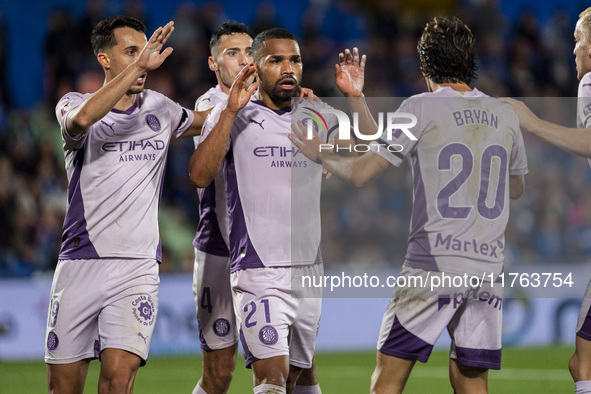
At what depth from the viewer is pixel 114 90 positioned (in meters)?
4.79

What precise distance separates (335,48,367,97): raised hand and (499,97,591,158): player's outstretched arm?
3.45 feet

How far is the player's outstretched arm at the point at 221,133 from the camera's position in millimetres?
5102

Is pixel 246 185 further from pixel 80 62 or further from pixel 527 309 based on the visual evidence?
pixel 80 62

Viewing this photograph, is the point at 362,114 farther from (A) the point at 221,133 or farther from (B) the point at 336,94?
(B) the point at 336,94

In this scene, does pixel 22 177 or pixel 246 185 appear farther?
pixel 22 177

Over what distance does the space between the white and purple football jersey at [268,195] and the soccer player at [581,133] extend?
1357 mm

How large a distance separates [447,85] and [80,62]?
32.2 feet

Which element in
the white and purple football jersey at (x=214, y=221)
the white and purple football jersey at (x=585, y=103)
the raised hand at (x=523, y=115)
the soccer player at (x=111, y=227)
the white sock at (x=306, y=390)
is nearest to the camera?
the raised hand at (x=523, y=115)

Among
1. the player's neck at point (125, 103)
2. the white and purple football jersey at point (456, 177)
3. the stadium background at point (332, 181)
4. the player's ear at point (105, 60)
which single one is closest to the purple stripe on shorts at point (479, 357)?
the white and purple football jersey at point (456, 177)

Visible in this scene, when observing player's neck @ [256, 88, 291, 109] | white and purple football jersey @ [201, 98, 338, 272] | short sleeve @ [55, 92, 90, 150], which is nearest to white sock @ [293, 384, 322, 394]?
white and purple football jersey @ [201, 98, 338, 272]

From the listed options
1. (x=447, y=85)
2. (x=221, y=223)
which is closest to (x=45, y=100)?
(x=221, y=223)

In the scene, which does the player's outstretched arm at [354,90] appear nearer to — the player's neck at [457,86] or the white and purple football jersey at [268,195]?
the white and purple football jersey at [268,195]

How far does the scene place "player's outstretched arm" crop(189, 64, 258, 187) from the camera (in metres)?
5.10

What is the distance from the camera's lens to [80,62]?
1354 centimetres
